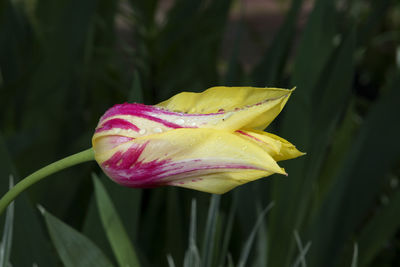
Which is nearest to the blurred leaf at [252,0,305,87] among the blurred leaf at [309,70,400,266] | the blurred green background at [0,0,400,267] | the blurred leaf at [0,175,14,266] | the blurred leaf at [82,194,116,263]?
the blurred green background at [0,0,400,267]

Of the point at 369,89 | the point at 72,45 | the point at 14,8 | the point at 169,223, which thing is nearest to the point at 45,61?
the point at 72,45

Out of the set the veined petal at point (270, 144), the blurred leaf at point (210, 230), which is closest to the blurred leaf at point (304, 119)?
the blurred leaf at point (210, 230)

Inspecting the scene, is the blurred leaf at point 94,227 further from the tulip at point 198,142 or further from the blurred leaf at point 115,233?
the tulip at point 198,142

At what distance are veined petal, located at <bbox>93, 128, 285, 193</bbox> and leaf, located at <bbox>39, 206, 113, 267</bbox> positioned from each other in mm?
134

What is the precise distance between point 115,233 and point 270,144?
0.67 feet

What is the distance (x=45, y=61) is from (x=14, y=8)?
18 cm

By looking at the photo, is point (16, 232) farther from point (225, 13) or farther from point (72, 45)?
point (225, 13)

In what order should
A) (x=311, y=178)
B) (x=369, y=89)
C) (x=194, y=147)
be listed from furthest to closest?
(x=369, y=89)
(x=311, y=178)
(x=194, y=147)

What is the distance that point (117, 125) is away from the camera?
0.32 m

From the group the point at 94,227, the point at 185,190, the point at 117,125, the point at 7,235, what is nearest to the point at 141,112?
the point at 117,125

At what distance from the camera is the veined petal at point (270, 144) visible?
0.95ft

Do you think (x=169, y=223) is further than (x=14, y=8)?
No

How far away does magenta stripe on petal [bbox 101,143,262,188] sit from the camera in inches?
11.2

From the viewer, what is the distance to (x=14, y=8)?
90cm
